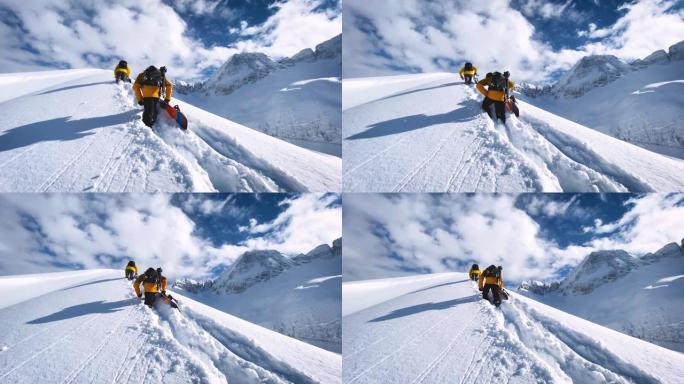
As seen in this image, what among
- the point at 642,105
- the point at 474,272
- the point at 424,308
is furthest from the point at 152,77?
the point at 642,105

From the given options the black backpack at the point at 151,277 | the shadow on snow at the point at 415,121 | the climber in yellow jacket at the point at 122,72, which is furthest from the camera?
the climber in yellow jacket at the point at 122,72

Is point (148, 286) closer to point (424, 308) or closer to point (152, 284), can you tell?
point (152, 284)

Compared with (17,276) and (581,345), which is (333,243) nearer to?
(581,345)

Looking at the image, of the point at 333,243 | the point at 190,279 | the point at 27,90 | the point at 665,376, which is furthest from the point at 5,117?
the point at 665,376

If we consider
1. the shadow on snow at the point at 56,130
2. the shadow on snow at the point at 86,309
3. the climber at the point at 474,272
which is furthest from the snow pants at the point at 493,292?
the shadow on snow at the point at 56,130

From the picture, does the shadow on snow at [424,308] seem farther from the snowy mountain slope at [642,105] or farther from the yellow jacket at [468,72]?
the snowy mountain slope at [642,105]

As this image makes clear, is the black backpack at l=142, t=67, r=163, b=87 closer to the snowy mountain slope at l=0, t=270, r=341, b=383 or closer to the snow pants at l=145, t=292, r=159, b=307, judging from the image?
the snow pants at l=145, t=292, r=159, b=307
